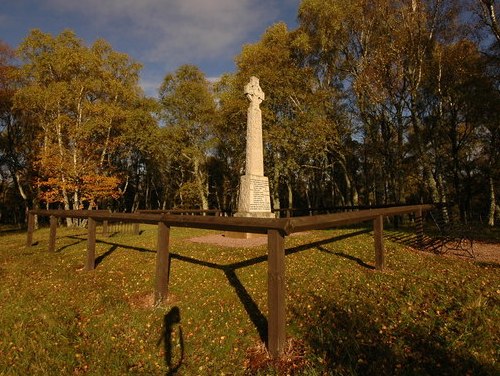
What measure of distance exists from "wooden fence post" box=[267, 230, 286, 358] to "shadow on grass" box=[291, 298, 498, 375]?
0.52 meters

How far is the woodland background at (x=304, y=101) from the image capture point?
19.1 metres

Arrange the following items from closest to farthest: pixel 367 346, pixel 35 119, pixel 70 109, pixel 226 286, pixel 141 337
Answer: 1. pixel 367 346
2. pixel 141 337
3. pixel 226 286
4. pixel 70 109
5. pixel 35 119

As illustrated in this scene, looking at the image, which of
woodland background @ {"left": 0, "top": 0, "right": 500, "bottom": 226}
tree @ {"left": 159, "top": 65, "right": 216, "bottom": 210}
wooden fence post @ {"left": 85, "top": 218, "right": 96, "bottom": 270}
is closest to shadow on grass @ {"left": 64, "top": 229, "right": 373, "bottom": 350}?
wooden fence post @ {"left": 85, "top": 218, "right": 96, "bottom": 270}

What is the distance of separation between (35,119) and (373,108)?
89.9 ft

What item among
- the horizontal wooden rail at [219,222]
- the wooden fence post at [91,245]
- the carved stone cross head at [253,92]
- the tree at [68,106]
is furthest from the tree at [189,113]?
the horizontal wooden rail at [219,222]

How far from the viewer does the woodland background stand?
1912cm

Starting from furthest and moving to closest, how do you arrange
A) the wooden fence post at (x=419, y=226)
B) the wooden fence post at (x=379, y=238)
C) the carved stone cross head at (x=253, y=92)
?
the carved stone cross head at (x=253, y=92), the wooden fence post at (x=419, y=226), the wooden fence post at (x=379, y=238)

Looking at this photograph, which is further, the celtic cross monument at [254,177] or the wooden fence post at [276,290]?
the celtic cross monument at [254,177]

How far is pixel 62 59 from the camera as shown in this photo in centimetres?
2338

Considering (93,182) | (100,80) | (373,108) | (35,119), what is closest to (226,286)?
(373,108)

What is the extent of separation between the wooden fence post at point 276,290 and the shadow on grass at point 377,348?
0.52 m

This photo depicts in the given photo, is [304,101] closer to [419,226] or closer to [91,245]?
[419,226]

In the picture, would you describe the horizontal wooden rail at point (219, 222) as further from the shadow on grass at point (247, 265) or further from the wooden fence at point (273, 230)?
the shadow on grass at point (247, 265)

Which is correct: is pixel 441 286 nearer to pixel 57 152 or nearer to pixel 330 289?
pixel 330 289
